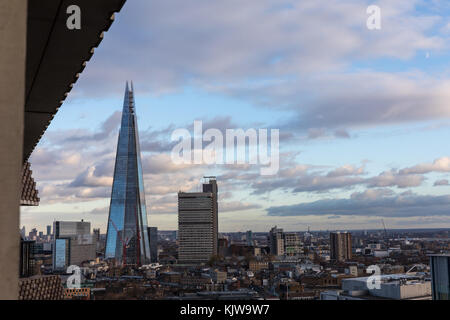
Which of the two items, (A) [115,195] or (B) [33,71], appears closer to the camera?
(B) [33,71]

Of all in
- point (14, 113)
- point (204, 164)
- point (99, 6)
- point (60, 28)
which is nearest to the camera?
point (14, 113)

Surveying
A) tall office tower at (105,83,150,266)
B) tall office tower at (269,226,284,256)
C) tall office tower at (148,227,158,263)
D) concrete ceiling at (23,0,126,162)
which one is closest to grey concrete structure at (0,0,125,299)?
concrete ceiling at (23,0,126,162)

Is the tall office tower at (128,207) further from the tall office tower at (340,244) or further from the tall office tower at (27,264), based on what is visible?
the tall office tower at (27,264)

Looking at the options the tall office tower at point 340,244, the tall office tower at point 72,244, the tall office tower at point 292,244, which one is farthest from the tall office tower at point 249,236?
the tall office tower at point 340,244

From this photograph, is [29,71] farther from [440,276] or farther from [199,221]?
[199,221]

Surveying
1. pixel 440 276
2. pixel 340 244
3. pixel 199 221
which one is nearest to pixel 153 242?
pixel 199 221
